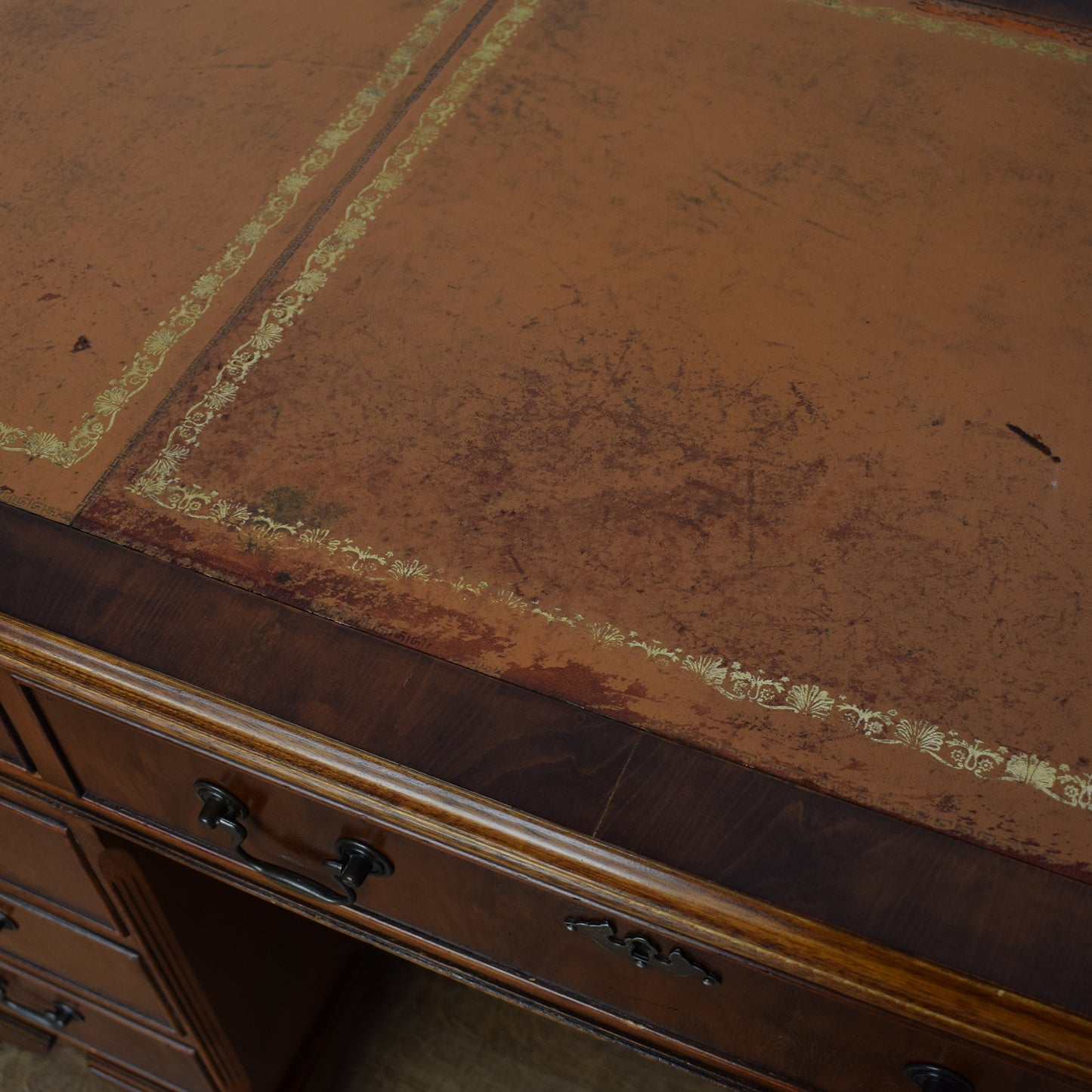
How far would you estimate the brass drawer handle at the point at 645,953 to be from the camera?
76cm

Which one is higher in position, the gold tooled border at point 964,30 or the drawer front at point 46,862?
the gold tooled border at point 964,30

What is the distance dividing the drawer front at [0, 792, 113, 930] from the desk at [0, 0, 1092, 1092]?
14mm

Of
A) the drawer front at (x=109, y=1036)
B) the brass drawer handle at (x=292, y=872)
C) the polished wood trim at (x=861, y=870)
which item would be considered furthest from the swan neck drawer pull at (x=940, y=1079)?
the drawer front at (x=109, y=1036)

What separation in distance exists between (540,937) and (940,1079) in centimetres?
30

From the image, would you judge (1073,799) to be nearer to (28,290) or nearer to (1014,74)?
Result: (1014,74)

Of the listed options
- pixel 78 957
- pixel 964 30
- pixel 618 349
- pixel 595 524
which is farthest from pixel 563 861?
pixel 964 30

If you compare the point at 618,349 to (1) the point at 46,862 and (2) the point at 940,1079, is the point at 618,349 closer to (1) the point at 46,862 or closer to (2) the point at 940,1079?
(2) the point at 940,1079

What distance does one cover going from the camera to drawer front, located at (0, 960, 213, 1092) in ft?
4.76

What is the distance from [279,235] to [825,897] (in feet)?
2.61

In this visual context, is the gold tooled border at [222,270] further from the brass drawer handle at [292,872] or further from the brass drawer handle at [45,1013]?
the brass drawer handle at [45,1013]

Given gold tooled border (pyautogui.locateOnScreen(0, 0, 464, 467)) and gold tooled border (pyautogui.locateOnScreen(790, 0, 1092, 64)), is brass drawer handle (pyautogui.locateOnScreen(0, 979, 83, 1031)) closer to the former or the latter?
gold tooled border (pyautogui.locateOnScreen(0, 0, 464, 467))

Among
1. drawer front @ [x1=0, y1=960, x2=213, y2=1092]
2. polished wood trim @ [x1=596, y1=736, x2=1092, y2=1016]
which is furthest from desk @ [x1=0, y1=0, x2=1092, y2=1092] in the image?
drawer front @ [x1=0, y1=960, x2=213, y2=1092]

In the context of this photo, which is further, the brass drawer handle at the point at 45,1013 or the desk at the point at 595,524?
the brass drawer handle at the point at 45,1013

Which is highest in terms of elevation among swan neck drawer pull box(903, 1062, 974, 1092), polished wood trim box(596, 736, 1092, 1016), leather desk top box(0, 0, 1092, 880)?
leather desk top box(0, 0, 1092, 880)
